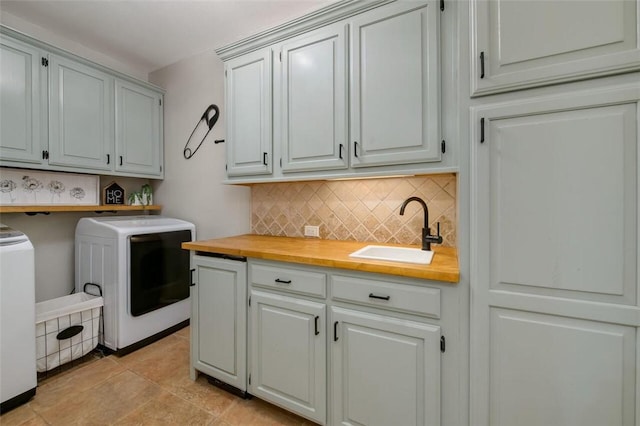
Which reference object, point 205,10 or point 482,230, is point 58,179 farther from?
point 482,230

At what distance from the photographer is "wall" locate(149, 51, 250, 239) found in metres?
2.54

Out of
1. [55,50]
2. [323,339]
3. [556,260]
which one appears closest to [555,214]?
[556,260]

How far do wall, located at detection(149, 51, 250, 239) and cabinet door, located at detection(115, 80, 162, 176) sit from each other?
115mm

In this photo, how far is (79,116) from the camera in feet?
7.28

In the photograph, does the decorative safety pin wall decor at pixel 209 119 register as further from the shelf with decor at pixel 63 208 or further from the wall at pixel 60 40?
the wall at pixel 60 40

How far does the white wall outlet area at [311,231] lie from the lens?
205 cm

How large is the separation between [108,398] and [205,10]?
280 centimetres

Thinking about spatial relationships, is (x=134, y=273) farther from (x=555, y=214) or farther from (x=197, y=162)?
(x=555, y=214)

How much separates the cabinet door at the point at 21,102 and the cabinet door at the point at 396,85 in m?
2.32

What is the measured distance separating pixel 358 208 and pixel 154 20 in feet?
7.43

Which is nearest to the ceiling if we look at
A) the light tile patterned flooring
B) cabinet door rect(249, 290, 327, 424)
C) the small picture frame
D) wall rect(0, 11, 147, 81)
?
wall rect(0, 11, 147, 81)

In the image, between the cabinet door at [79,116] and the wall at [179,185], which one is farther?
the wall at [179,185]

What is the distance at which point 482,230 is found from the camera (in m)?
1.04

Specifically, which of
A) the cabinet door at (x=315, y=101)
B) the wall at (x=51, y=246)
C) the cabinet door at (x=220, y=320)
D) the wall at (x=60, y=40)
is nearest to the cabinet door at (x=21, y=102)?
the wall at (x=60, y=40)
